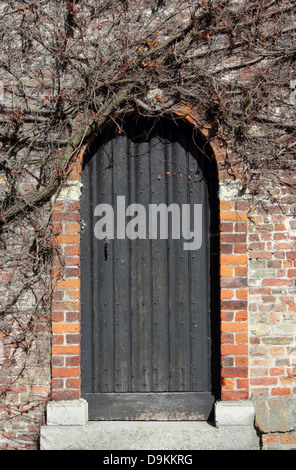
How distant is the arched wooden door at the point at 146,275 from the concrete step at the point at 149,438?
181 mm

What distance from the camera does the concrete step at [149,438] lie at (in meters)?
3.82

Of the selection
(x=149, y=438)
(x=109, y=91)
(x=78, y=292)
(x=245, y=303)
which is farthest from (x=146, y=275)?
(x=109, y=91)

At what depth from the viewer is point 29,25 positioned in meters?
4.03

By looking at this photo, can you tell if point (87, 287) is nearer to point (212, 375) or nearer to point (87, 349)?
point (87, 349)

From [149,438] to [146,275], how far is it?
1.36 metres

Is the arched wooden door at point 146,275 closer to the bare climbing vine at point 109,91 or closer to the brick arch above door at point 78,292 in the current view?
the brick arch above door at point 78,292

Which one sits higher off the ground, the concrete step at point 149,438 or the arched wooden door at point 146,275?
the arched wooden door at point 146,275

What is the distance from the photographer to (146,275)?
4113mm

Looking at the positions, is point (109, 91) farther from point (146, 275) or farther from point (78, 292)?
point (78, 292)

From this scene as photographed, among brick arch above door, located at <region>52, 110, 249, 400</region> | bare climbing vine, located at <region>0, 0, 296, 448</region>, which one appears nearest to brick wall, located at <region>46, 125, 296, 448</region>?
brick arch above door, located at <region>52, 110, 249, 400</region>

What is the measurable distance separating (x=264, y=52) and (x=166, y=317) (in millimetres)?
2459

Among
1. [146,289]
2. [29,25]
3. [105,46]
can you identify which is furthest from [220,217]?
[29,25]

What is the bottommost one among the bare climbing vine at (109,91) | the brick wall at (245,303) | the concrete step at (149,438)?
the concrete step at (149,438)

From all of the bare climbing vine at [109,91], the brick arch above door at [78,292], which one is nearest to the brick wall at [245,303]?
the brick arch above door at [78,292]
